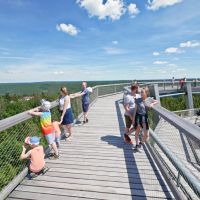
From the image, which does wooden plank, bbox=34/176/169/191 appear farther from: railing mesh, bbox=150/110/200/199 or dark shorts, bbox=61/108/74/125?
dark shorts, bbox=61/108/74/125

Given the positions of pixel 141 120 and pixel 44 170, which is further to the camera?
pixel 141 120

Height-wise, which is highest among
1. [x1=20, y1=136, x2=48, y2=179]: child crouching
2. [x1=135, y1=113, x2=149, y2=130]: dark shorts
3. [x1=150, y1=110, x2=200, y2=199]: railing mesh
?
[x1=135, y1=113, x2=149, y2=130]: dark shorts

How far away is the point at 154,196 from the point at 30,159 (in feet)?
7.41

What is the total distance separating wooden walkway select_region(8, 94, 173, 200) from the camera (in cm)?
388

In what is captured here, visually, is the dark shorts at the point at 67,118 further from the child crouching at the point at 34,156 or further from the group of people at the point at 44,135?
the child crouching at the point at 34,156

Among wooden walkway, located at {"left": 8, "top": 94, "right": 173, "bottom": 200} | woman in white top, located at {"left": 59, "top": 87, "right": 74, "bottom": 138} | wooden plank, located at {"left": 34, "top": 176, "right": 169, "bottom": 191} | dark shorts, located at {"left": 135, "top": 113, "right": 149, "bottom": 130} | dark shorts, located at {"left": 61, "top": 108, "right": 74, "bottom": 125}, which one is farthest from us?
dark shorts, located at {"left": 61, "top": 108, "right": 74, "bottom": 125}

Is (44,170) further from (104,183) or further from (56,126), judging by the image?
(56,126)

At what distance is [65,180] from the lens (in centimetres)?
436

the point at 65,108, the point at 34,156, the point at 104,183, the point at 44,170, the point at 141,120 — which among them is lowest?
the point at 104,183

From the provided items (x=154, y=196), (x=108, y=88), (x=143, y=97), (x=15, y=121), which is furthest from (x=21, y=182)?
(x=108, y=88)

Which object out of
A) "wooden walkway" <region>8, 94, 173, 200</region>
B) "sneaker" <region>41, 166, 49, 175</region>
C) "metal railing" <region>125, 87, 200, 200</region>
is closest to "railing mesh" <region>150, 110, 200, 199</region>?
"metal railing" <region>125, 87, 200, 200</region>

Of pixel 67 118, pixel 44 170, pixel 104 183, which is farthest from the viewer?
pixel 67 118

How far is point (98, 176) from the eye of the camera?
4527 mm

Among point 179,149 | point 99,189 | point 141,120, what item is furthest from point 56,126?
point 179,149
